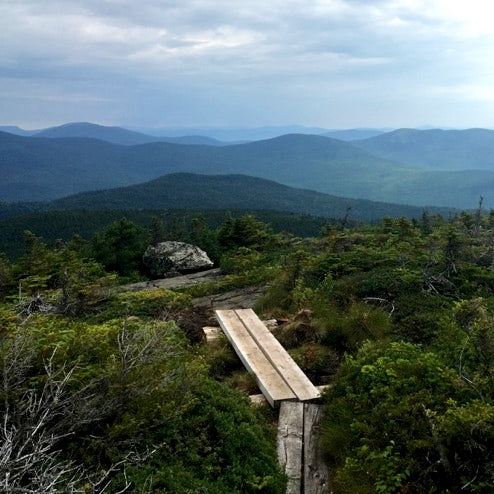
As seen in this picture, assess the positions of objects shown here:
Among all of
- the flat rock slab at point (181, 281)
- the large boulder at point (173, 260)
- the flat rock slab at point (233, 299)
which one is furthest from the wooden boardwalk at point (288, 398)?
the large boulder at point (173, 260)

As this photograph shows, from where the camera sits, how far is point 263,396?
561cm

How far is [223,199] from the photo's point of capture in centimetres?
16562

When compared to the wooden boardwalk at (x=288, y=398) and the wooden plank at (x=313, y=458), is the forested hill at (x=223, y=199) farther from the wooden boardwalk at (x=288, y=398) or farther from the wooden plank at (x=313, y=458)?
the wooden plank at (x=313, y=458)

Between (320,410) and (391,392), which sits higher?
(391,392)

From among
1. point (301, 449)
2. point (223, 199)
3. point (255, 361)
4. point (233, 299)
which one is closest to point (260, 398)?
point (255, 361)

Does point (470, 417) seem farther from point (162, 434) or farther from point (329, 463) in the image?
point (162, 434)

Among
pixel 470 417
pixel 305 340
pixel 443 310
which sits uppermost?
pixel 470 417

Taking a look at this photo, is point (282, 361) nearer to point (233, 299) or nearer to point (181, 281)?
point (233, 299)

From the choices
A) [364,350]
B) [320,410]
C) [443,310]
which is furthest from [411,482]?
[443,310]

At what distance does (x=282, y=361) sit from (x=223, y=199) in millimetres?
160856

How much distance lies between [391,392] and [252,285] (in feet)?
26.7

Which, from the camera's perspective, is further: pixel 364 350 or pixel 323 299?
pixel 323 299

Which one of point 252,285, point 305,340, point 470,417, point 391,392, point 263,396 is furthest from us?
point 252,285

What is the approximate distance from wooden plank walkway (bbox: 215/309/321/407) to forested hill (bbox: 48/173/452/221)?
423 ft
